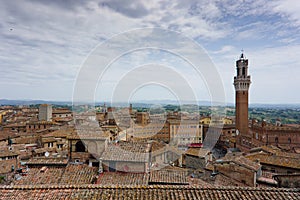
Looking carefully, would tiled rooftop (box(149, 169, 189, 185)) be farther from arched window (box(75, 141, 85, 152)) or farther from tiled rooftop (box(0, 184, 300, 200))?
arched window (box(75, 141, 85, 152))

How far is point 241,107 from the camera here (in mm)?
44094

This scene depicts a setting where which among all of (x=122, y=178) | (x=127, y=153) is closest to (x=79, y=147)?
(x=127, y=153)

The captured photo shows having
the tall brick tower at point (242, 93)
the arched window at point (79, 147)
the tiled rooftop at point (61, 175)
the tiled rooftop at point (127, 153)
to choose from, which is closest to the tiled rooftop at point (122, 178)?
the tiled rooftop at point (61, 175)

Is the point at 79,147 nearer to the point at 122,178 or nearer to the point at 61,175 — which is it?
the point at 61,175

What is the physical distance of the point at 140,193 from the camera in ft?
21.8

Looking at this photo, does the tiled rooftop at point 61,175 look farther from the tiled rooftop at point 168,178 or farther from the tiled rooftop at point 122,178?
the tiled rooftop at point 168,178

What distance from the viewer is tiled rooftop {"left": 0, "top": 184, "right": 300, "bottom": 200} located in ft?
21.2

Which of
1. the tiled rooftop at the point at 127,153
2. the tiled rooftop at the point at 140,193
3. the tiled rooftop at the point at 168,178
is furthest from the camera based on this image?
the tiled rooftop at the point at 127,153

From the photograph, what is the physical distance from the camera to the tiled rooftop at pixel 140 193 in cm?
645

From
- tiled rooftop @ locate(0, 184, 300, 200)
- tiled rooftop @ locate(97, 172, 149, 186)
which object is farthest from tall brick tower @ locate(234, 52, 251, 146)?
tiled rooftop @ locate(0, 184, 300, 200)

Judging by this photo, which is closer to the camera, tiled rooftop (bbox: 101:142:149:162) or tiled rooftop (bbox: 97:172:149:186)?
tiled rooftop (bbox: 97:172:149:186)

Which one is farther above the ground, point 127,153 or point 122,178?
point 127,153

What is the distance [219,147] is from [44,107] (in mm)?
41037

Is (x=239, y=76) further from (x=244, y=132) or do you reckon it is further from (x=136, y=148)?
(x=136, y=148)
